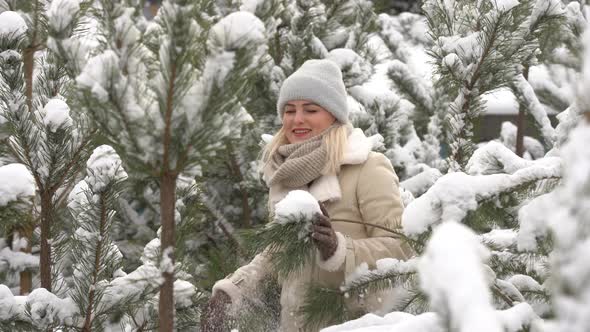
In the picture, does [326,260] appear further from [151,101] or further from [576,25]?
[576,25]

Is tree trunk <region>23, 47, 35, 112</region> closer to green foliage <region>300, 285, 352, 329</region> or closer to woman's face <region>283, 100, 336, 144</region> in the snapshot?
woman's face <region>283, 100, 336, 144</region>

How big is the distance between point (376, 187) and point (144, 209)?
2.50m

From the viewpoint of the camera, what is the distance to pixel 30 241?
3494 mm

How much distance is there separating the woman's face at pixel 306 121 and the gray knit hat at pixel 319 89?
3 centimetres

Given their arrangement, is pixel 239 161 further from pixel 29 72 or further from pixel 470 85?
pixel 470 85

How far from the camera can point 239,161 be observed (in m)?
4.82

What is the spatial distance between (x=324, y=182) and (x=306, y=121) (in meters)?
0.30

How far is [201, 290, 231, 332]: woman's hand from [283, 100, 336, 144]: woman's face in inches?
27.7

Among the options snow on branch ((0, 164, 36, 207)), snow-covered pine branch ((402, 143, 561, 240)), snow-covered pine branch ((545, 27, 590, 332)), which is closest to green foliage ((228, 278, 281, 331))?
snow on branch ((0, 164, 36, 207))

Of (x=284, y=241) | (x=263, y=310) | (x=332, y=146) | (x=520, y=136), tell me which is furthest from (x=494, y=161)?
(x=284, y=241)

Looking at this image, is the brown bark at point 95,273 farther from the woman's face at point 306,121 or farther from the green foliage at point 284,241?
the woman's face at point 306,121

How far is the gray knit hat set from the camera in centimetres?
316

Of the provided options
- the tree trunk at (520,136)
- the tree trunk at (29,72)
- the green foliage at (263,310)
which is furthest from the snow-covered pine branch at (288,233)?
the tree trunk at (520,136)

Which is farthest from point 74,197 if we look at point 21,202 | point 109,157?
point 109,157
